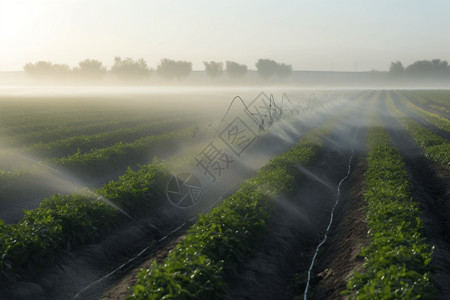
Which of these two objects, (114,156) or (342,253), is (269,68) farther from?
(342,253)

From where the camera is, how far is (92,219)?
32.3 ft

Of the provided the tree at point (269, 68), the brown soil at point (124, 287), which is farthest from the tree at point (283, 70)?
the brown soil at point (124, 287)

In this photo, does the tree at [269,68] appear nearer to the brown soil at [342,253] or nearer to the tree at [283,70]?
the tree at [283,70]

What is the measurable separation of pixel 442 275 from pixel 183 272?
4459mm

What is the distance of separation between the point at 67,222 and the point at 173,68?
167902 millimetres

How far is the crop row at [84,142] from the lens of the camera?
765 inches

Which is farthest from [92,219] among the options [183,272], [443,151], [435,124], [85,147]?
[435,124]

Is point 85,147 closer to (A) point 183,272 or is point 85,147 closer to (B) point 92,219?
(B) point 92,219

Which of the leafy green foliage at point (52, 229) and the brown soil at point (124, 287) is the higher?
the leafy green foliage at point (52, 229)

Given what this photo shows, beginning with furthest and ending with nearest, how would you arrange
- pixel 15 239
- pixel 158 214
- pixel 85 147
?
pixel 85 147, pixel 158 214, pixel 15 239

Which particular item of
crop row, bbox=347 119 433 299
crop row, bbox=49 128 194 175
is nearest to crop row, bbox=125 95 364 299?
crop row, bbox=347 119 433 299

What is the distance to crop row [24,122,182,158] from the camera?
1944 centimetres

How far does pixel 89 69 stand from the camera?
16850 centimetres

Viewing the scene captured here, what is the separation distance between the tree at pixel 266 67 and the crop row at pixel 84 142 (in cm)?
16264
